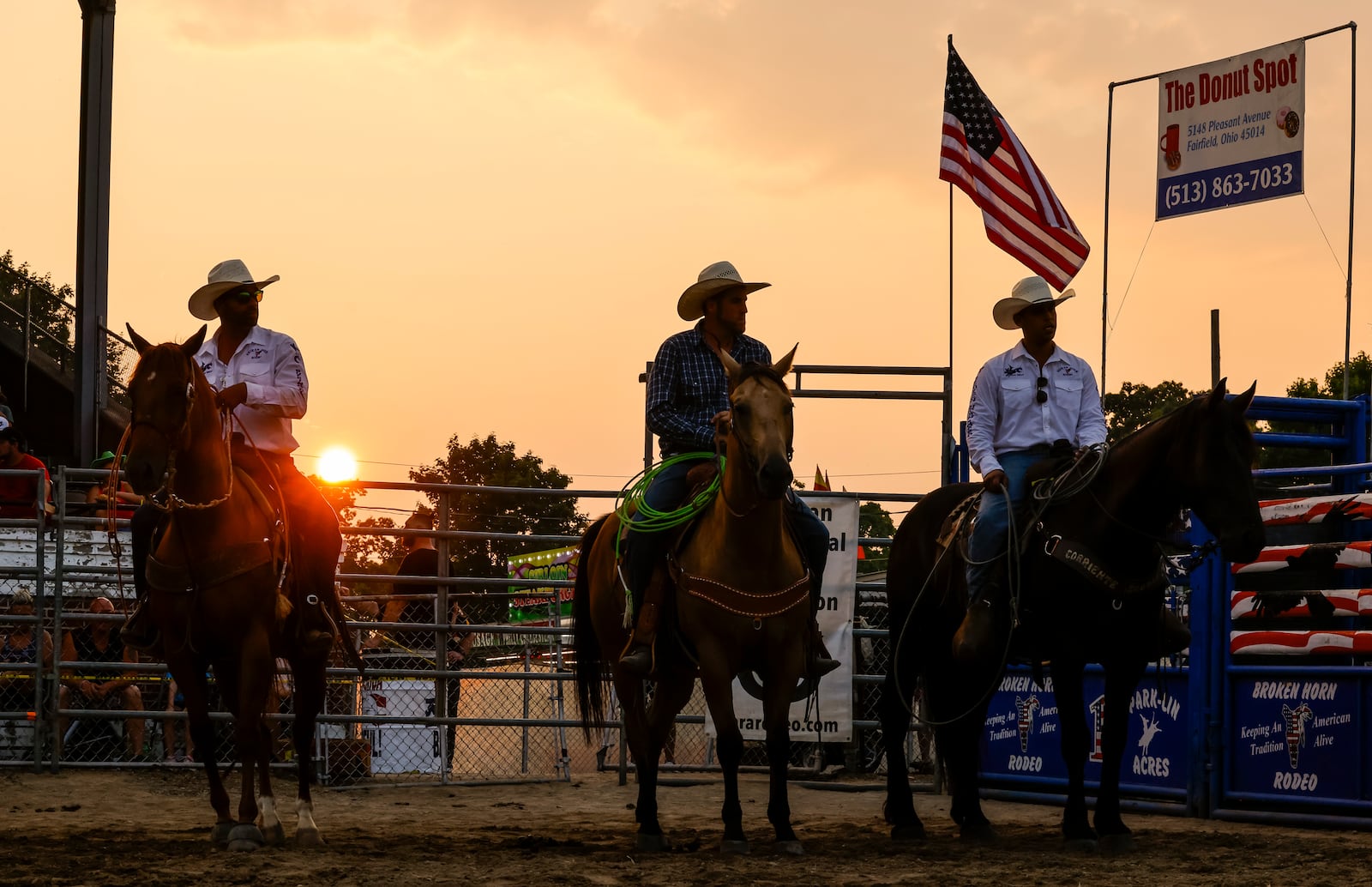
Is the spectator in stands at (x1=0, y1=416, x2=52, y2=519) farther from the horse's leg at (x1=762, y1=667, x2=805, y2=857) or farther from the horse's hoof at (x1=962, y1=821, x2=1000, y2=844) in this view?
the horse's hoof at (x1=962, y1=821, x2=1000, y2=844)

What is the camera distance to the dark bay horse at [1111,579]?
7664 mm

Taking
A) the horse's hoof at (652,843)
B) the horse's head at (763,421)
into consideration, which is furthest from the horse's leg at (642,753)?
the horse's head at (763,421)

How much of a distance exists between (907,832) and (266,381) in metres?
4.17

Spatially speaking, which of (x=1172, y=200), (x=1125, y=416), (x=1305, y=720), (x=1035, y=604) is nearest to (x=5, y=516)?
(x=1035, y=604)

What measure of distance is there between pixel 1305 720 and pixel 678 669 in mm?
4012

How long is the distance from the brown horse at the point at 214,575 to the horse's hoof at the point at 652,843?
5.28 feet

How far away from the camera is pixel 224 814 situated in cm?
795

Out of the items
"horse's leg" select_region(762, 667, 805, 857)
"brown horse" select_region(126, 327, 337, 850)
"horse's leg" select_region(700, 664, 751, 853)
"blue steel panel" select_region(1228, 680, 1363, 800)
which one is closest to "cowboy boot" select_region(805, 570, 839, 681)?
"horse's leg" select_region(762, 667, 805, 857)

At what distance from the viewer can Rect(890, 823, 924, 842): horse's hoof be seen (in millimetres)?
8531

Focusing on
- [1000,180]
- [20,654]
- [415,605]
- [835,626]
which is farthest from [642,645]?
[1000,180]

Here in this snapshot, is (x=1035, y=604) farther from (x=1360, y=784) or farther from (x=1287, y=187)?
(x=1287, y=187)

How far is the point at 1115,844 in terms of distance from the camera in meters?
7.73

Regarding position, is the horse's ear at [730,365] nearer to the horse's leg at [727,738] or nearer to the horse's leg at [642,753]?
the horse's leg at [727,738]

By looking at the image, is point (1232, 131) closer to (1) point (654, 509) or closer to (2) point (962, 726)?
(2) point (962, 726)
